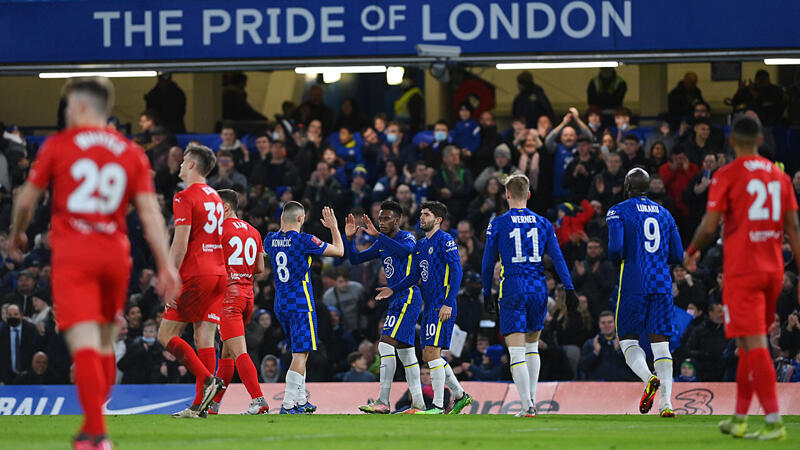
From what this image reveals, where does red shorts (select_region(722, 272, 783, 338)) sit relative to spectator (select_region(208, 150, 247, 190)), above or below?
below

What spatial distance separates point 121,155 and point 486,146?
13828 millimetres

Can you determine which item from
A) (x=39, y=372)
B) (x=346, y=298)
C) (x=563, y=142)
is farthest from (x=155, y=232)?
(x=563, y=142)

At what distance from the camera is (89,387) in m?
Answer: 7.45

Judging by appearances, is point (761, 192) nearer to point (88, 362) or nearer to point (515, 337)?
point (515, 337)

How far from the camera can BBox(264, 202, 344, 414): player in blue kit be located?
14391mm

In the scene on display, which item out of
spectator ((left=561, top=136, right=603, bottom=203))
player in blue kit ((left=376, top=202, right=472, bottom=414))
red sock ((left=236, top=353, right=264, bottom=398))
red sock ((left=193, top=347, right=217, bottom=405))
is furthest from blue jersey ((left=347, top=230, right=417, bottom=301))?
spectator ((left=561, top=136, right=603, bottom=203))

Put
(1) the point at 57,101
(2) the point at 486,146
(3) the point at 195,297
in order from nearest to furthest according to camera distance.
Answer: (3) the point at 195,297 < (2) the point at 486,146 < (1) the point at 57,101

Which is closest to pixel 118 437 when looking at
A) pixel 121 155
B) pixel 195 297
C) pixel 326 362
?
pixel 195 297

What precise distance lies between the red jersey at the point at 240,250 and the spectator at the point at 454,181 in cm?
690

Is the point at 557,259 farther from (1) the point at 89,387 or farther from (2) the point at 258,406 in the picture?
(1) the point at 89,387

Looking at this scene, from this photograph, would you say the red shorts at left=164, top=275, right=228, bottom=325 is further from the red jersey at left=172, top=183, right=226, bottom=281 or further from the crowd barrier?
the crowd barrier

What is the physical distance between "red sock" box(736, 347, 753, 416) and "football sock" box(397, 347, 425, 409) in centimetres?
551

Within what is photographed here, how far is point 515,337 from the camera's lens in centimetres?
1298

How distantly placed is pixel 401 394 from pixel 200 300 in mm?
5627
